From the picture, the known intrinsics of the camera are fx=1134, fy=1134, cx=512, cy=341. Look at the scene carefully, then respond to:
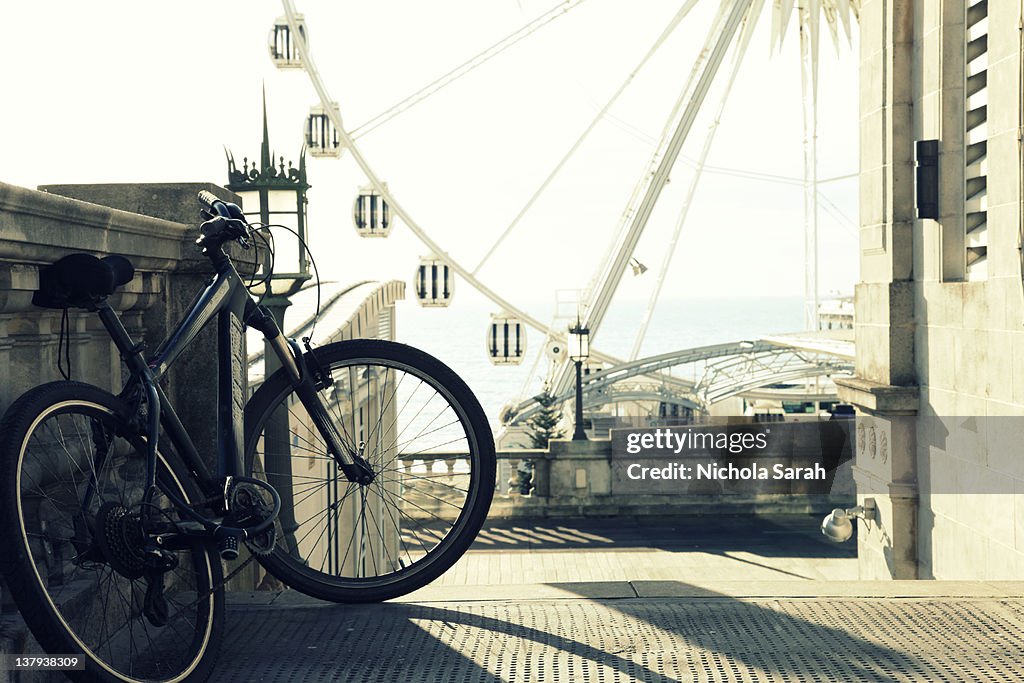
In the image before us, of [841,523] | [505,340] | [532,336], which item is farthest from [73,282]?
[532,336]

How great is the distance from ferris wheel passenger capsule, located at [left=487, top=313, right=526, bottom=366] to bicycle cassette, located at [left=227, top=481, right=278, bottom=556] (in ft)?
71.4

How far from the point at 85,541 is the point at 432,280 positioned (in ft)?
69.5

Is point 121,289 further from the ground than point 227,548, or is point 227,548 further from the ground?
point 121,289

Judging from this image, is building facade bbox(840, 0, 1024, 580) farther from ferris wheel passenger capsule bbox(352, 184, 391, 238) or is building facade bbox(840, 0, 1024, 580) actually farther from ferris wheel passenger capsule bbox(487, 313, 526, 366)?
ferris wheel passenger capsule bbox(487, 313, 526, 366)

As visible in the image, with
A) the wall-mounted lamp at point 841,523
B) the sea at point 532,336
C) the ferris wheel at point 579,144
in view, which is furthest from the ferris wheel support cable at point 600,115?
the sea at point 532,336

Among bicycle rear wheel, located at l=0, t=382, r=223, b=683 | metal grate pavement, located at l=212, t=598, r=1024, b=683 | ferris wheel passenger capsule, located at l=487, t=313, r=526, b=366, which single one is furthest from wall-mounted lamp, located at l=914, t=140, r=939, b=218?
ferris wheel passenger capsule, located at l=487, t=313, r=526, b=366

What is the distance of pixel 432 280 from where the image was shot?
23922 millimetres

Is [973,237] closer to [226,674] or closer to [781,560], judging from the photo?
[226,674]

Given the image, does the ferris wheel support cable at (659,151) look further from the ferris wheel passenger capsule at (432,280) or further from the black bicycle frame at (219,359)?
the black bicycle frame at (219,359)

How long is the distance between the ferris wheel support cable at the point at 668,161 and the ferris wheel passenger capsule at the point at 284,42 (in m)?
7.23

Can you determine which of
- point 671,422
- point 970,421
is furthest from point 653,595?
point 671,422

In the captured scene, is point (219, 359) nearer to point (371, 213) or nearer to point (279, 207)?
point (279, 207)

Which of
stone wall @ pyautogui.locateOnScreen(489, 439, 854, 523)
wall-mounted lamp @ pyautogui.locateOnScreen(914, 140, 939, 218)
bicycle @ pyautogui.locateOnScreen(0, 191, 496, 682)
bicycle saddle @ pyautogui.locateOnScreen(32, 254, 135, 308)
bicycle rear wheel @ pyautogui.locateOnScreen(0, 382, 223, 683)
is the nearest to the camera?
bicycle rear wheel @ pyautogui.locateOnScreen(0, 382, 223, 683)

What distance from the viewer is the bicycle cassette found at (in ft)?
11.1
